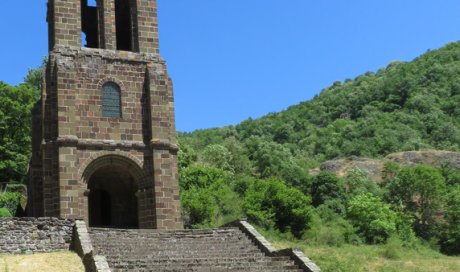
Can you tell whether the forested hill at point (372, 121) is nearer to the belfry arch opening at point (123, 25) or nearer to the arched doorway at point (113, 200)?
the belfry arch opening at point (123, 25)

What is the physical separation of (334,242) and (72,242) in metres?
21.4

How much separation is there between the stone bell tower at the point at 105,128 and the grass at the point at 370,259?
320 inches

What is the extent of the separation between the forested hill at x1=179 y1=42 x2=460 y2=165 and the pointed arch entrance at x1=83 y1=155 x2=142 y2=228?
47.2 m

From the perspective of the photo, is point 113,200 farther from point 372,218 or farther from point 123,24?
point 372,218

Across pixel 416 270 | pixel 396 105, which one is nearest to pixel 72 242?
pixel 416 270

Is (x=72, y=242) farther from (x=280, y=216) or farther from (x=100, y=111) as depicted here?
(x=280, y=216)

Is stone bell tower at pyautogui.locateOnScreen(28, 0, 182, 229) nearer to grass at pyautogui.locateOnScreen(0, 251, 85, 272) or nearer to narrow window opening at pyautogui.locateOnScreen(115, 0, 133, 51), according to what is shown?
narrow window opening at pyautogui.locateOnScreen(115, 0, 133, 51)

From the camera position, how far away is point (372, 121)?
94375 millimetres

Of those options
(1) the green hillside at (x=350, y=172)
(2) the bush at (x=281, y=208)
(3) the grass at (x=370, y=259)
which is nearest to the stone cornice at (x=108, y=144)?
(3) the grass at (x=370, y=259)

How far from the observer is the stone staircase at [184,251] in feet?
71.3

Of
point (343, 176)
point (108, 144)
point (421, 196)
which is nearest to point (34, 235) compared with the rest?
point (108, 144)

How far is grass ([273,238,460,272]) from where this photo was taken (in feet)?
109

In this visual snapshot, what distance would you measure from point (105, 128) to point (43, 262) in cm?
857

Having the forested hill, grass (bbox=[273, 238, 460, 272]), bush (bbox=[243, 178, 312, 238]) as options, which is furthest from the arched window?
the forested hill
